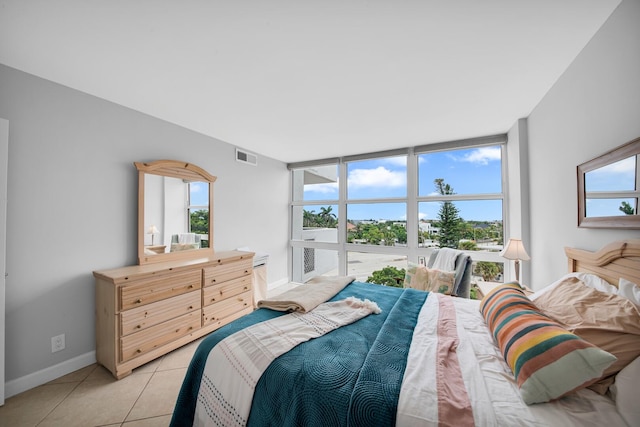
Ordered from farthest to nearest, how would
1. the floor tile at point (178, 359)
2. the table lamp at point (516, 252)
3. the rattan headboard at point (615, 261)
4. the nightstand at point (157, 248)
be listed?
the nightstand at point (157, 248) → the table lamp at point (516, 252) → the floor tile at point (178, 359) → the rattan headboard at point (615, 261)

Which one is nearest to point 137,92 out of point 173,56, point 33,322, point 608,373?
point 173,56

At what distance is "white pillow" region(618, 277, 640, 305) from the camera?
1087 millimetres

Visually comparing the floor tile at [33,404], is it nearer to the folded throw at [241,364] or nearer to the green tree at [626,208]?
the folded throw at [241,364]

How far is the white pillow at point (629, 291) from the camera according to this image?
3.57 ft

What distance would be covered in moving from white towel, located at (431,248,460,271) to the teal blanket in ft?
5.31

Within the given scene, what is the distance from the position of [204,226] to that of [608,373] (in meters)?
3.50

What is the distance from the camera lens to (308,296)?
184 cm

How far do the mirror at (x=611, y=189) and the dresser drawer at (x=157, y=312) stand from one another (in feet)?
10.9

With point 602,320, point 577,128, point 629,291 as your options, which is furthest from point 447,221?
point 602,320

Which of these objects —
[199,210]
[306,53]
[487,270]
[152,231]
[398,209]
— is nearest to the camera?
[306,53]

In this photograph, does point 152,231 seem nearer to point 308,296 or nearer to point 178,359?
point 178,359

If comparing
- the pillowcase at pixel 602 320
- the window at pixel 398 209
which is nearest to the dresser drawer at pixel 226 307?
the window at pixel 398 209

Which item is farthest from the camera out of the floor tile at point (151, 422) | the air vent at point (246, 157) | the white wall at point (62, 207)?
the air vent at point (246, 157)

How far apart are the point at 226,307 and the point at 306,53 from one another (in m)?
2.74
